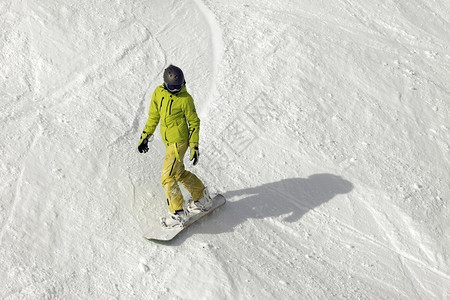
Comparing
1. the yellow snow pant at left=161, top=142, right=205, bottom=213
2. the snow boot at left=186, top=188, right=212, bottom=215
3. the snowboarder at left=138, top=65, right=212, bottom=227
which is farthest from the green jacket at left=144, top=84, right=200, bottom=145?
the snow boot at left=186, top=188, right=212, bottom=215

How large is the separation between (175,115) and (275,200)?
97.2 inches

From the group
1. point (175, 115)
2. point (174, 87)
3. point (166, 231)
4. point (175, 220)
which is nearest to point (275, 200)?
point (175, 220)

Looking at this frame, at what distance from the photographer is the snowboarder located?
22.7 ft

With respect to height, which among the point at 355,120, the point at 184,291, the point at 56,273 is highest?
the point at 355,120

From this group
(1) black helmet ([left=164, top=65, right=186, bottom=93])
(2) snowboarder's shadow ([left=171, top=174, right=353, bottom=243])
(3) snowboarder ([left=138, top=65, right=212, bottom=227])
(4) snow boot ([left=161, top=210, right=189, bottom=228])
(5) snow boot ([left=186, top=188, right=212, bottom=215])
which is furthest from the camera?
(2) snowboarder's shadow ([left=171, top=174, right=353, bottom=243])

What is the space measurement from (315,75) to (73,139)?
4960mm

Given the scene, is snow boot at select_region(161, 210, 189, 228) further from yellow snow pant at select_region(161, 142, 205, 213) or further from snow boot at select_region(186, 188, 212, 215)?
snow boot at select_region(186, 188, 212, 215)

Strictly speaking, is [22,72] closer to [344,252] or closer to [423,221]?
[344,252]

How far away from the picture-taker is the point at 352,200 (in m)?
8.85

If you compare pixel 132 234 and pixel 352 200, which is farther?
pixel 352 200

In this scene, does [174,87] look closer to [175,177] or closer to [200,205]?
[175,177]

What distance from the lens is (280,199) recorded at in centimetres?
867

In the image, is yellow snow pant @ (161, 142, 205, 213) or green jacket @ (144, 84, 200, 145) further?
yellow snow pant @ (161, 142, 205, 213)

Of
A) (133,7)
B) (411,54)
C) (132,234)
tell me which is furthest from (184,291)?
(411,54)
